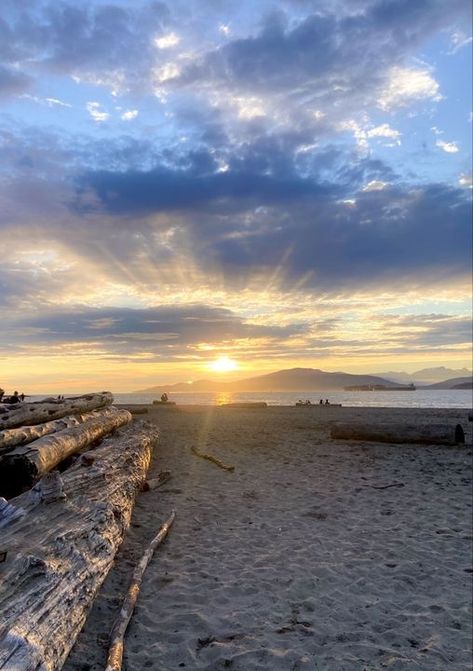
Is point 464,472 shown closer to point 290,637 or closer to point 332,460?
point 332,460

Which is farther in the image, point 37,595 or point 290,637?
point 290,637

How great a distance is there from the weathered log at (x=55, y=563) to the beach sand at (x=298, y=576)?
412 mm

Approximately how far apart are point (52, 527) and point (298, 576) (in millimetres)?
3051

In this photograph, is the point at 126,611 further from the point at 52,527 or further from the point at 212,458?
the point at 212,458

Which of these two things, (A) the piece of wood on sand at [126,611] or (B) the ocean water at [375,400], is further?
(B) the ocean water at [375,400]

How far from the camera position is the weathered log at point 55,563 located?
3.24m

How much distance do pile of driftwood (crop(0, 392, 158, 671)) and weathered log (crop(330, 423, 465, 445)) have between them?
388 inches

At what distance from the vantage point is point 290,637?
448 centimetres

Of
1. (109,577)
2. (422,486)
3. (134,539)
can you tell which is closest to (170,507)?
(134,539)

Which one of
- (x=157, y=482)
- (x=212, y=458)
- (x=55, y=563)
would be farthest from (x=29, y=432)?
(x=212, y=458)

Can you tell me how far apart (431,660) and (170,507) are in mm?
5289

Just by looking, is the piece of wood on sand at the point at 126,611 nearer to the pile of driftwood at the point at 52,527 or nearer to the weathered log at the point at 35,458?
the pile of driftwood at the point at 52,527

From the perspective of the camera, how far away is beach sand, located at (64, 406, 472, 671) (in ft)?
13.9

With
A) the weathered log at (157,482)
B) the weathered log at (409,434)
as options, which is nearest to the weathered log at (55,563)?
the weathered log at (157,482)
